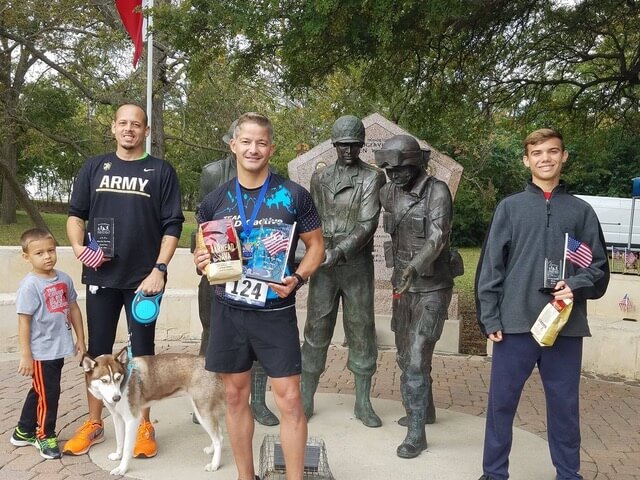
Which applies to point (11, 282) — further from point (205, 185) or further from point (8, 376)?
point (205, 185)

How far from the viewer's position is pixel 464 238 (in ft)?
79.2

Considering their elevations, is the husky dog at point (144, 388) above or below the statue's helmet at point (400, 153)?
below

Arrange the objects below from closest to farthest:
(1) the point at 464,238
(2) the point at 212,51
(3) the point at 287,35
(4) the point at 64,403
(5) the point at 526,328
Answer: (5) the point at 526,328
(4) the point at 64,403
(3) the point at 287,35
(2) the point at 212,51
(1) the point at 464,238

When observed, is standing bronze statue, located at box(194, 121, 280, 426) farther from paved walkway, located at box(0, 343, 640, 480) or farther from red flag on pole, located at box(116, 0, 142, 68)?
red flag on pole, located at box(116, 0, 142, 68)

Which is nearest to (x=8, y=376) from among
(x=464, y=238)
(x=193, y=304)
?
(x=193, y=304)

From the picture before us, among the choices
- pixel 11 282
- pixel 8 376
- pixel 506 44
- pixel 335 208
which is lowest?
pixel 8 376

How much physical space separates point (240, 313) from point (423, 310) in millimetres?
1542

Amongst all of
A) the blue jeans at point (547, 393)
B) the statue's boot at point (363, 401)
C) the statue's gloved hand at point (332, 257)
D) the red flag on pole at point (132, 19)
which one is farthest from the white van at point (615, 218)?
the blue jeans at point (547, 393)

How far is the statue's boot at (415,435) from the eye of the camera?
4.22 metres

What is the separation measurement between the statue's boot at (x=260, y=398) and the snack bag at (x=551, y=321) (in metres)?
2.18

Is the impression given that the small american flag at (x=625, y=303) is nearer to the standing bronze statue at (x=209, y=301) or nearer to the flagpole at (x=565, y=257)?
the standing bronze statue at (x=209, y=301)

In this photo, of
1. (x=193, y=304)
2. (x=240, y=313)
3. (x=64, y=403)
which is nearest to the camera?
(x=240, y=313)

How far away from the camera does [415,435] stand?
425 cm

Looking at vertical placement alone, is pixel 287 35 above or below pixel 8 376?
above
